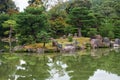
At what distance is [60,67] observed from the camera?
62.3 feet

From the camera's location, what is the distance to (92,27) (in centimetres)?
3494

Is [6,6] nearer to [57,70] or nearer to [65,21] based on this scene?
[65,21]

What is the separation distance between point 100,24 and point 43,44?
10.1 m

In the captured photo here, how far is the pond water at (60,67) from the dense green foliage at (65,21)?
4.59 meters

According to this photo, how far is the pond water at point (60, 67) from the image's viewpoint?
1588cm

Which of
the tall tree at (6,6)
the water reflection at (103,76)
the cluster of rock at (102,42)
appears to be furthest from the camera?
the tall tree at (6,6)

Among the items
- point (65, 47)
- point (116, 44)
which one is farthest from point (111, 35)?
point (65, 47)

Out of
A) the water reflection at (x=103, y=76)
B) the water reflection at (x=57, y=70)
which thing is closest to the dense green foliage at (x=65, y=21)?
the water reflection at (x=57, y=70)

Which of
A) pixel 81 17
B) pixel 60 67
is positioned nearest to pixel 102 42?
pixel 81 17

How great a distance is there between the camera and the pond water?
15.9 meters

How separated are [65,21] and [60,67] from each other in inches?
676

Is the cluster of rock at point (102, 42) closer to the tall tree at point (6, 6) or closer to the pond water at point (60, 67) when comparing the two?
the pond water at point (60, 67)

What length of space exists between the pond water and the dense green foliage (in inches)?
181

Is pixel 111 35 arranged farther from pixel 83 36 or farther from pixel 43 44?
pixel 43 44
